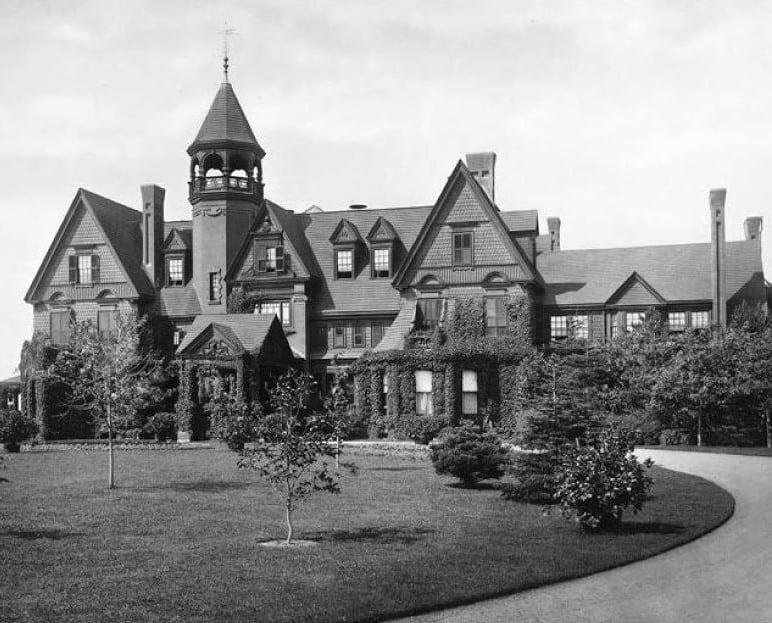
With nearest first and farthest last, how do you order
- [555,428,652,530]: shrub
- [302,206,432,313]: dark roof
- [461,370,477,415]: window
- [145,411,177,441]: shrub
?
[555,428,652,530]: shrub < [145,411,177,441]: shrub < [461,370,477,415]: window < [302,206,432,313]: dark roof

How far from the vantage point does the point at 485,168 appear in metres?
53.9

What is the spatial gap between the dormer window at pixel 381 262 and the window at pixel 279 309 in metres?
5.28

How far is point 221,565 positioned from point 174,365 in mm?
35838

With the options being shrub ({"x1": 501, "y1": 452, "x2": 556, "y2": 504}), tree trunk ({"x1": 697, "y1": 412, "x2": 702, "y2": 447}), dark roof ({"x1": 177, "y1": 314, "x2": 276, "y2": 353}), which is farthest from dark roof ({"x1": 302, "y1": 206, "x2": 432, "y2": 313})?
shrub ({"x1": 501, "y1": 452, "x2": 556, "y2": 504})

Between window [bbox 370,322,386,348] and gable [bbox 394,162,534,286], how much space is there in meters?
3.68

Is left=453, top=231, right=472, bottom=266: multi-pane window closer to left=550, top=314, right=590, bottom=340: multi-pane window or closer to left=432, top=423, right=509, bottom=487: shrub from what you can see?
left=550, top=314, right=590, bottom=340: multi-pane window

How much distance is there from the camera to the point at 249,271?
52.4 meters

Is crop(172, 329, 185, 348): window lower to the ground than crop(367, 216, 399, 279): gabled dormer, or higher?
lower

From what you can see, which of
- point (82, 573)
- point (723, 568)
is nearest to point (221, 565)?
point (82, 573)

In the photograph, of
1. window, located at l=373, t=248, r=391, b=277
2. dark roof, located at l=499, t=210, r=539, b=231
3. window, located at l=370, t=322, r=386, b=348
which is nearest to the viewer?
dark roof, located at l=499, t=210, r=539, b=231

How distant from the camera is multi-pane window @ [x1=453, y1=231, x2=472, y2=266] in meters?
48.5

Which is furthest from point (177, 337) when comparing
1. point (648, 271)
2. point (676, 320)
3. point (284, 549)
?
point (284, 549)

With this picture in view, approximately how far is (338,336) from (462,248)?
8837 mm

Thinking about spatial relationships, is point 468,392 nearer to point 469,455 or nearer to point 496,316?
point 496,316
